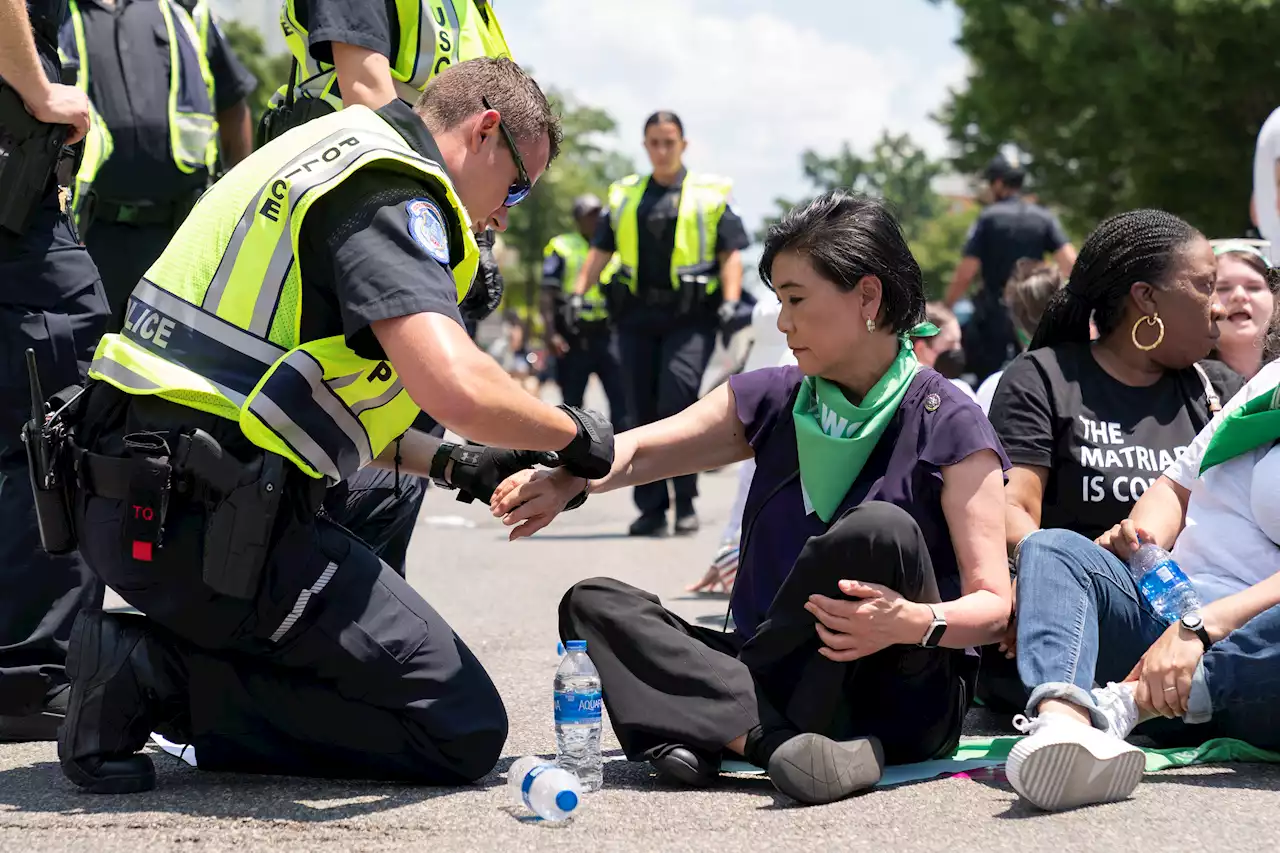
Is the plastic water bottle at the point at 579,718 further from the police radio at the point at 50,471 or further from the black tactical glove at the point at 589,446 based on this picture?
the police radio at the point at 50,471

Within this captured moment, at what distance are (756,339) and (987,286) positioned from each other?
9.13ft

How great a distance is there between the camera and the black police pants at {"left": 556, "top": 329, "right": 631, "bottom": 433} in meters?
11.9

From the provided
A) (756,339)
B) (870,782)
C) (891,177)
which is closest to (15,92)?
(870,782)

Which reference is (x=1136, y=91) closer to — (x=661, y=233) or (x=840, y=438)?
(x=661, y=233)

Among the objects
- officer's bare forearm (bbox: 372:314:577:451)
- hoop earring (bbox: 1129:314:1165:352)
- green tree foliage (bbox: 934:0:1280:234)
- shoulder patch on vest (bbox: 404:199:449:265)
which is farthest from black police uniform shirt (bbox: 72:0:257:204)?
green tree foliage (bbox: 934:0:1280:234)

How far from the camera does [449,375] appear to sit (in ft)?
10.7

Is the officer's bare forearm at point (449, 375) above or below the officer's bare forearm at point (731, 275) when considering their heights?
below

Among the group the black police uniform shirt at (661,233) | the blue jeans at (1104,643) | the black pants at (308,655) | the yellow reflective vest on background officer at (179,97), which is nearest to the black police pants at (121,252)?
the yellow reflective vest on background officer at (179,97)

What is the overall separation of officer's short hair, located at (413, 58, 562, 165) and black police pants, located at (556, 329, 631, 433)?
25.3 ft

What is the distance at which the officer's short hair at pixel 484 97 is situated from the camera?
3740 millimetres

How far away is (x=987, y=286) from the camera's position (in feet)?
36.3

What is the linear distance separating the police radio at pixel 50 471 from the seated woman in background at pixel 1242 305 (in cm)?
348

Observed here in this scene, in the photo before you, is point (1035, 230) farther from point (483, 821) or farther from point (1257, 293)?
point (483, 821)

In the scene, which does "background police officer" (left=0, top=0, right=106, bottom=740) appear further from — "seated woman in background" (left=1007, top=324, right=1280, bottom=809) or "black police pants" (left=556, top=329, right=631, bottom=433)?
"black police pants" (left=556, top=329, right=631, bottom=433)
